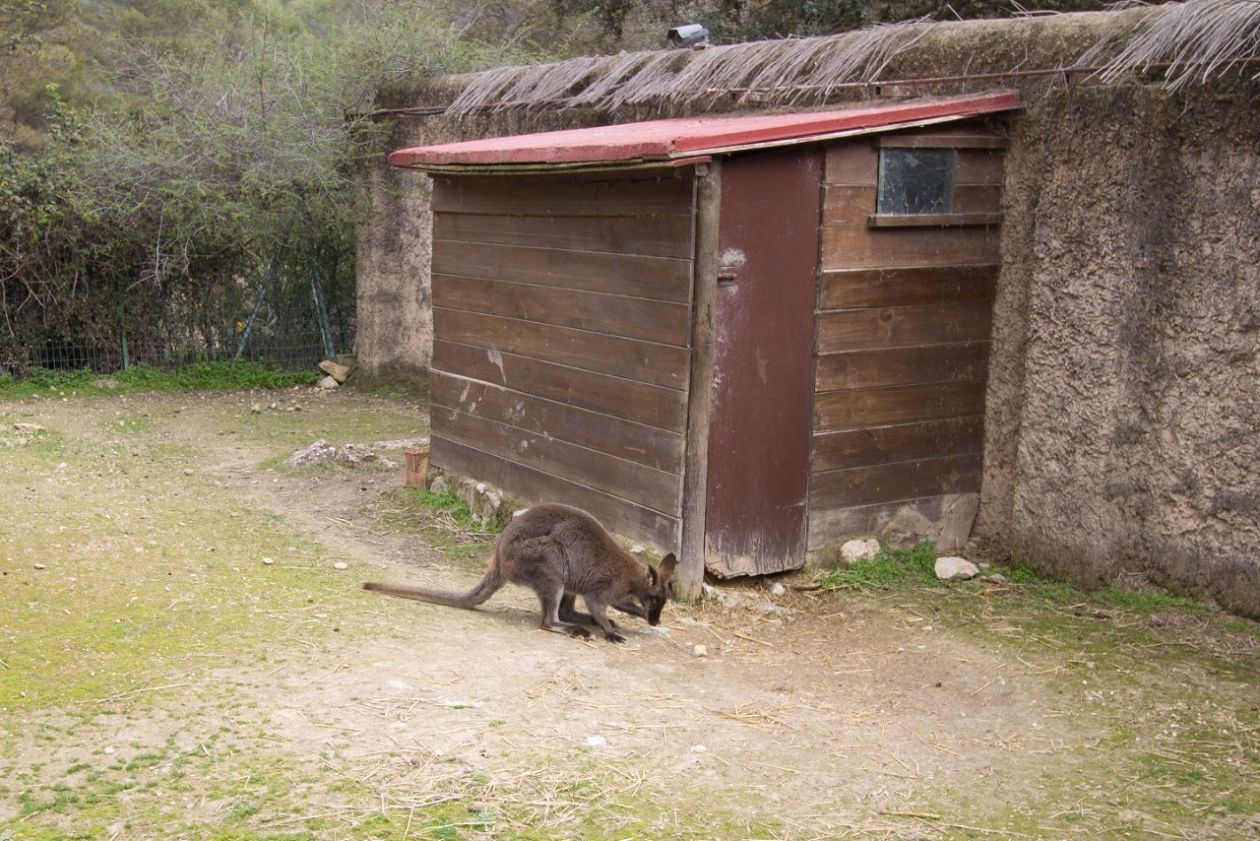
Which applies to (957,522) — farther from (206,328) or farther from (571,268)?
(206,328)

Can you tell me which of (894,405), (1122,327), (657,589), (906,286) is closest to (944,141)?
(906,286)

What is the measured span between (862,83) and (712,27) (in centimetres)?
1014

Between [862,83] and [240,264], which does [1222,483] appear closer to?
[862,83]

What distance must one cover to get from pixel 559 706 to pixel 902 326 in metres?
3.28

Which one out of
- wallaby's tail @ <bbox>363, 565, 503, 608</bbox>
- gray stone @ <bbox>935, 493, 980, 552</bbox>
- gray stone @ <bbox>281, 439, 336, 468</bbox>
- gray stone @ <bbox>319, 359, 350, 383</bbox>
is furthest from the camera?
gray stone @ <bbox>319, 359, 350, 383</bbox>

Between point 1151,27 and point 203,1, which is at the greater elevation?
point 203,1

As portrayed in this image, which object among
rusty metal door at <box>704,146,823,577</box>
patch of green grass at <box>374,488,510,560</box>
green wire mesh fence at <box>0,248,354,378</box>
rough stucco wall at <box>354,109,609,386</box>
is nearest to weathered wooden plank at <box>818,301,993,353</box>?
rusty metal door at <box>704,146,823,577</box>

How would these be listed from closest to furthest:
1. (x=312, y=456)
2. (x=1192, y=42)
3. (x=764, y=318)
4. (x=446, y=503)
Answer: (x=1192, y=42) → (x=764, y=318) → (x=446, y=503) → (x=312, y=456)

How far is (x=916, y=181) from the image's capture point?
23.7ft

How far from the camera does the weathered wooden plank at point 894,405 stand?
7.22 meters

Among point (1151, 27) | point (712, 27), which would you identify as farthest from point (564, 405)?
point (712, 27)

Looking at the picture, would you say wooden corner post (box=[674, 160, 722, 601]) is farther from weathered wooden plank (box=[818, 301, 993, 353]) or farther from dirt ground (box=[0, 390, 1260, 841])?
weathered wooden plank (box=[818, 301, 993, 353])

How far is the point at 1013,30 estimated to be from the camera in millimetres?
7227

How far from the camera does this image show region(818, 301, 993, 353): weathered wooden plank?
7148mm
